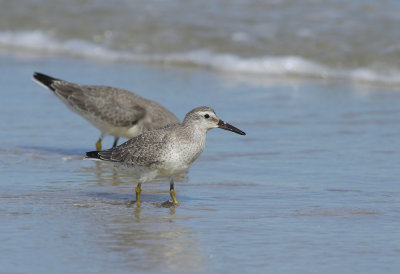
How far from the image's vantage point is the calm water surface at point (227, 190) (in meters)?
6.57

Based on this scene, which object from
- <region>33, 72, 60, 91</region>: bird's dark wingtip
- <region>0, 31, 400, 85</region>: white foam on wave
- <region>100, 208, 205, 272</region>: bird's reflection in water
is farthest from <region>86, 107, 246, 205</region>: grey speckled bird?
<region>0, 31, 400, 85</region>: white foam on wave

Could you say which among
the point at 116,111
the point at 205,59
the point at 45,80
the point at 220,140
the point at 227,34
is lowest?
the point at 220,140

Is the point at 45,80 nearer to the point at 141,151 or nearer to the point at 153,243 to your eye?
the point at 141,151

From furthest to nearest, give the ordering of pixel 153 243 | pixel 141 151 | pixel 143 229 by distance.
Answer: pixel 141 151
pixel 143 229
pixel 153 243

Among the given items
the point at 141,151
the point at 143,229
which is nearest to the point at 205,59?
the point at 141,151

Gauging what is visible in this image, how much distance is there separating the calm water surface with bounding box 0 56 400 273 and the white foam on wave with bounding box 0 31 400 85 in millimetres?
704

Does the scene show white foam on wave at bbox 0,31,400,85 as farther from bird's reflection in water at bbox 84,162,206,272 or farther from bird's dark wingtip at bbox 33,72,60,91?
bird's reflection in water at bbox 84,162,206,272

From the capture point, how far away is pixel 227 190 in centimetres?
877

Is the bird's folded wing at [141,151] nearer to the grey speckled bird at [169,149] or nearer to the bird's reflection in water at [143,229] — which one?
the grey speckled bird at [169,149]

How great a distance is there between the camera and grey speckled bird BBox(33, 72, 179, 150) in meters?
10.8

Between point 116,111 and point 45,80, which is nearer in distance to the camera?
point 116,111

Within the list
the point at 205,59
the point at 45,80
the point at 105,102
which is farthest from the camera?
the point at 205,59

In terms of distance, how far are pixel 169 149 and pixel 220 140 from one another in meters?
3.08

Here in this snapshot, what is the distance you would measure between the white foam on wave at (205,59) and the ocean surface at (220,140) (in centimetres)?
4
